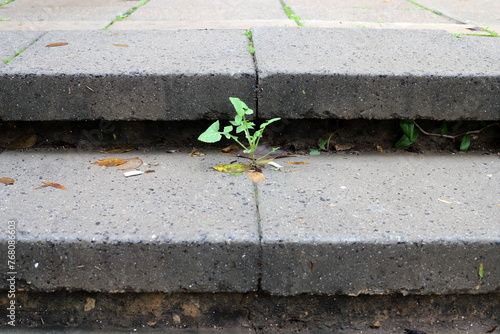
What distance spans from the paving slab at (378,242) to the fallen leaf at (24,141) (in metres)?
0.84

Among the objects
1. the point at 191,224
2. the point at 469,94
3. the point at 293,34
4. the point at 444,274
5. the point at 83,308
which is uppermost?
the point at 293,34

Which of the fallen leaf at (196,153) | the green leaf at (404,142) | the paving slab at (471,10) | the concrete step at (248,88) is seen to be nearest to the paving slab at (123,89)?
the concrete step at (248,88)

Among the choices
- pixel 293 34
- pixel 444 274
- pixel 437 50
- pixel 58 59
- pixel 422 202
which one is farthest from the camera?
pixel 293 34

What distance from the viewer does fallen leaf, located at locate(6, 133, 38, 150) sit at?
5.23 feet

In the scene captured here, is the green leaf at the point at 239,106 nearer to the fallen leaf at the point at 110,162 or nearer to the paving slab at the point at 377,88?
the paving slab at the point at 377,88

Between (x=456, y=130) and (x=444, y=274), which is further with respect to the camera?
(x=456, y=130)

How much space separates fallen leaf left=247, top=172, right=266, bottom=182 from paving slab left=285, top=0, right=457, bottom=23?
4.19ft

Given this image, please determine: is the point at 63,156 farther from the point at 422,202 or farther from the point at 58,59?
the point at 422,202

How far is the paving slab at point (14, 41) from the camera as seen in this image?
5.57 ft

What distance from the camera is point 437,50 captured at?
1742 mm

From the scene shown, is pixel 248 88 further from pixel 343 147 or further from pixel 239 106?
pixel 343 147

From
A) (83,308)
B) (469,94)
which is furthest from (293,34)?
(83,308)

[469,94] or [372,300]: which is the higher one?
[469,94]

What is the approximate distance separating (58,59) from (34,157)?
348mm
